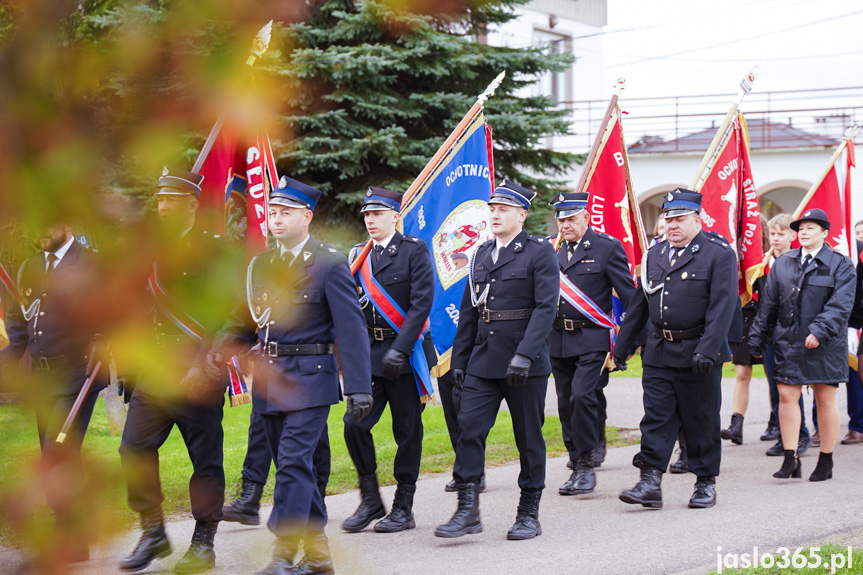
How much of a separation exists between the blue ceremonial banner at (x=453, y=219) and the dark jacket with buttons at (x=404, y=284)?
1.06 meters

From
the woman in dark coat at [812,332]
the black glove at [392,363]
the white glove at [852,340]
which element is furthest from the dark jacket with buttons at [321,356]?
the white glove at [852,340]

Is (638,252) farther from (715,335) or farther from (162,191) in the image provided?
(162,191)

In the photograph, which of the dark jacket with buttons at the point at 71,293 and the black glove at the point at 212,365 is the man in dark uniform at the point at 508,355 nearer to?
the black glove at the point at 212,365

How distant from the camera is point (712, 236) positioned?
264 inches

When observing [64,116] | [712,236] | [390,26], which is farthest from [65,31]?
[712,236]

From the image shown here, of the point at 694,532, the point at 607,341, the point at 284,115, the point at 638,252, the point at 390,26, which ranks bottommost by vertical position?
the point at 694,532

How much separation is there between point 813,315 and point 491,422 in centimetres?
298

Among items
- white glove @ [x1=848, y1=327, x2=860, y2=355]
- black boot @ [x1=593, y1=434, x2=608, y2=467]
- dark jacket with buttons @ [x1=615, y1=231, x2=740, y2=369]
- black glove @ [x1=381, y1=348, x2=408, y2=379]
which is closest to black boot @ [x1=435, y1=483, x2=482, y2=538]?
black glove @ [x1=381, y1=348, x2=408, y2=379]

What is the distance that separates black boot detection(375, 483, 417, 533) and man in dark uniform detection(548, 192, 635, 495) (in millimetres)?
1591

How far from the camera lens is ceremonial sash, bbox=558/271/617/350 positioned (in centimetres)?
728

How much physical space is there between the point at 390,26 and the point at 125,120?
39 centimetres

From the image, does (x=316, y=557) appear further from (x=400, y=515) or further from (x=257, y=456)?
(x=257, y=456)

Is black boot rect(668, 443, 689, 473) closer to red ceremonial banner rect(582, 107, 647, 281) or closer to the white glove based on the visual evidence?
red ceremonial banner rect(582, 107, 647, 281)

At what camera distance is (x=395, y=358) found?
5727mm
